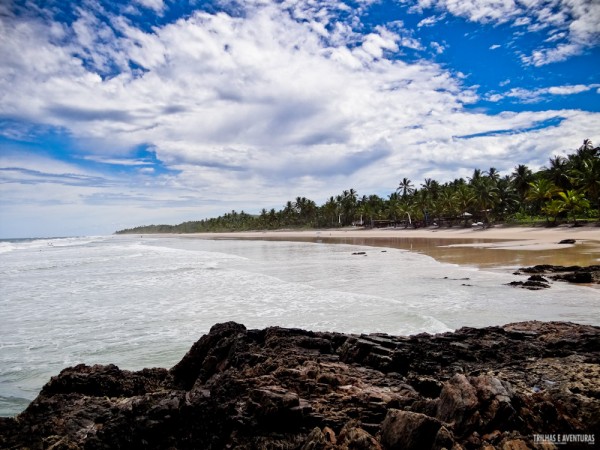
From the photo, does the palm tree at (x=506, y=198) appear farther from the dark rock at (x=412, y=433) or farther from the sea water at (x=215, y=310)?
the dark rock at (x=412, y=433)

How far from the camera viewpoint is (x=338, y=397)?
14.8 ft

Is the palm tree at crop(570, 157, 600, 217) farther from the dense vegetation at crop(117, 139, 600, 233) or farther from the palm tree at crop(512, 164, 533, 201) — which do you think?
the palm tree at crop(512, 164, 533, 201)

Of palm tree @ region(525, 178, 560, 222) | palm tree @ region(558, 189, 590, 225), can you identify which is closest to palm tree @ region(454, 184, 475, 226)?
palm tree @ region(525, 178, 560, 222)

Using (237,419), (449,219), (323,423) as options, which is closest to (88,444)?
(237,419)

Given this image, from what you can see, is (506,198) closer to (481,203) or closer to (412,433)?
(481,203)

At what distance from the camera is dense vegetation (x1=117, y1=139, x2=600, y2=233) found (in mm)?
57312

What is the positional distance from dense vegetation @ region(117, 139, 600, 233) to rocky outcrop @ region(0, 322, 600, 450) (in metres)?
60.7

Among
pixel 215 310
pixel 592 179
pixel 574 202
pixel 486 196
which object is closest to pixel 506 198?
pixel 486 196

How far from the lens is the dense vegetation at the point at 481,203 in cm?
5731

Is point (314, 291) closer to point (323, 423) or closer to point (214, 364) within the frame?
point (214, 364)

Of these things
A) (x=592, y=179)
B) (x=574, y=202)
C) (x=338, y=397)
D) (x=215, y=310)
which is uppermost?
(x=592, y=179)

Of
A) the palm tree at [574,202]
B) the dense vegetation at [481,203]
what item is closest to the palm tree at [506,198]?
the dense vegetation at [481,203]

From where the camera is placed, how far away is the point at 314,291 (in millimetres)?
16250

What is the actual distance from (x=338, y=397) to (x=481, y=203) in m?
80.2
